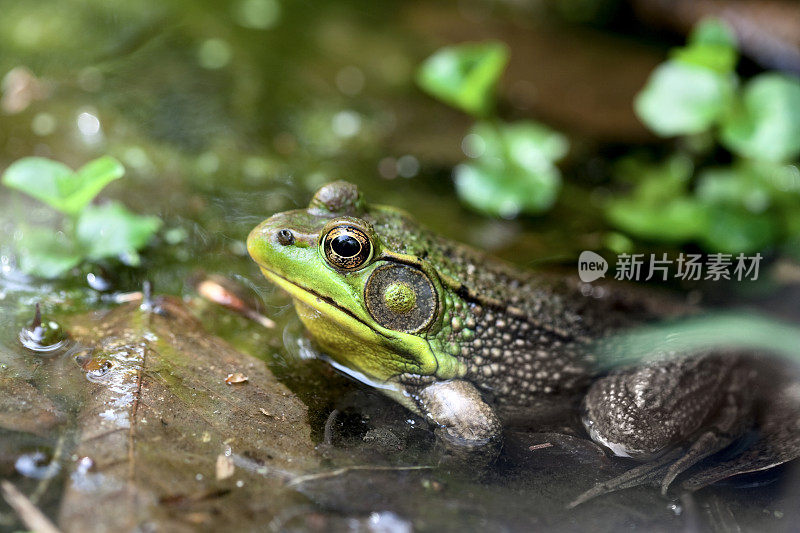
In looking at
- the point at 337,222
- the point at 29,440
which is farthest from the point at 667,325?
the point at 29,440

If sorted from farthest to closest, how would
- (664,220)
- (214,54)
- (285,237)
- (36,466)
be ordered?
(214,54), (664,220), (285,237), (36,466)

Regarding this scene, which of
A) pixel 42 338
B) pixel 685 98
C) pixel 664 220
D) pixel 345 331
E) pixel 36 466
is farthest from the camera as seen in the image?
pixel 664 220

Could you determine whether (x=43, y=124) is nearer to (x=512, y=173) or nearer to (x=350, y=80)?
(x=350, y=80)

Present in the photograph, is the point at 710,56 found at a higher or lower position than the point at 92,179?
higher

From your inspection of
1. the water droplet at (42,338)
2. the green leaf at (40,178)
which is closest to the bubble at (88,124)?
the green leaf at (40,178)

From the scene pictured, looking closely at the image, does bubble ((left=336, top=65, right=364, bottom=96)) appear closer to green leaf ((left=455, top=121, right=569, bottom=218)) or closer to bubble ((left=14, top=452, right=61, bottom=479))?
green leaf ((left=455, top=121, right=569, bottom=218))

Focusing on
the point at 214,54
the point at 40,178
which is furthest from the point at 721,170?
the point at 40,178
